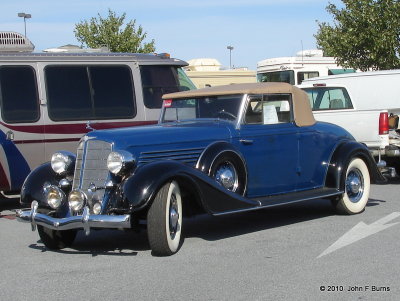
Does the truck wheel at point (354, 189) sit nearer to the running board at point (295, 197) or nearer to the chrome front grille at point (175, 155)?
the running board at point (295, 197)

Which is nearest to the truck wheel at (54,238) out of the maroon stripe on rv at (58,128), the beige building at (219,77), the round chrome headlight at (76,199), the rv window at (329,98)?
the round chrome headlight at (76,199)

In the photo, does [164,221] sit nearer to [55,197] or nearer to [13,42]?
[55,197]

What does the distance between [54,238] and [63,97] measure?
366 centimetres

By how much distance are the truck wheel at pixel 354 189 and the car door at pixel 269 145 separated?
2.96 ft

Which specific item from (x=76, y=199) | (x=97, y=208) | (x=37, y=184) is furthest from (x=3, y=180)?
(x=97, y=208)

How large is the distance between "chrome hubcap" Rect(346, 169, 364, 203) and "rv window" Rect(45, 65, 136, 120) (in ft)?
12.5

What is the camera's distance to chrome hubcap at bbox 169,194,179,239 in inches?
265

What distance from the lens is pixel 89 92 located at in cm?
1059

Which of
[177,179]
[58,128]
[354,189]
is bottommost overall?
[354,189]

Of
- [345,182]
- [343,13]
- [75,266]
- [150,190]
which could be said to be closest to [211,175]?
[150,190]

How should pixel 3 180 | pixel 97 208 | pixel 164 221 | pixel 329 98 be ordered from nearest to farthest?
pixel 164 221 → pixel 97 208 → pixel 3 180 → pixel 329 98

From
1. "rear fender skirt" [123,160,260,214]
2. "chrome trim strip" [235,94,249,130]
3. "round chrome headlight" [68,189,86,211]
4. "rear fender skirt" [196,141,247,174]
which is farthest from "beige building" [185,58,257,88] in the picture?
"round chrome headlight" [68,189,86,211]

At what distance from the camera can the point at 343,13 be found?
23531mm

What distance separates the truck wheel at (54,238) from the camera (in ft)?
23.4
